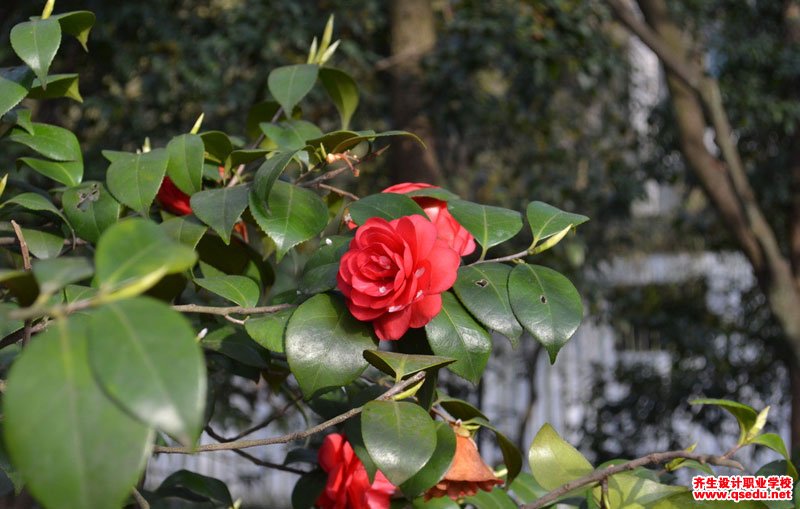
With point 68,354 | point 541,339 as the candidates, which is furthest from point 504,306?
point 68,354

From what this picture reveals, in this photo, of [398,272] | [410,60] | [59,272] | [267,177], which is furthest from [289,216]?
[410,60]

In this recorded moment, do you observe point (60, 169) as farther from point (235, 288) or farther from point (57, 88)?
point (235, 288)

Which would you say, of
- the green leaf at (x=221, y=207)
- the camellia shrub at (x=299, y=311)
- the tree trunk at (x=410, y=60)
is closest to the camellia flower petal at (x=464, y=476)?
the camellia shrub at (x=299, y=311)

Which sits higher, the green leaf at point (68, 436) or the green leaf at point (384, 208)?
the green leaf at point (68, 436)

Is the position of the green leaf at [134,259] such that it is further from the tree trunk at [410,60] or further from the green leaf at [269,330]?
the tree trunk at [410,60]

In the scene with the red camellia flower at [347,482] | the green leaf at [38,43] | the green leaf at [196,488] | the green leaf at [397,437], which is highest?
the green leaf at [38,43]

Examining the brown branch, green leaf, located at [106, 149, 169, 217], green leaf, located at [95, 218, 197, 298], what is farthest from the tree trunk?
green leaf, located at [95, 218, 197, 298]

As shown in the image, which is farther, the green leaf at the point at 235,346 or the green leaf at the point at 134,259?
the green leaf at the point at 235,346

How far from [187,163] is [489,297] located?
0.31m

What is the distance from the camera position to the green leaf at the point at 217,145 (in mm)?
883

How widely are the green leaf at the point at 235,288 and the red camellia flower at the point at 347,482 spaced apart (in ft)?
0.53

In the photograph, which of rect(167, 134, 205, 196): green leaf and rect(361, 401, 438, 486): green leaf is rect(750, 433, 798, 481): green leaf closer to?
rect(361, 401, 438, 486): green leaf

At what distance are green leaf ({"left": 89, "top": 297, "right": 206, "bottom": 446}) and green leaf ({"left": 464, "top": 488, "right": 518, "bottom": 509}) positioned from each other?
489 mm

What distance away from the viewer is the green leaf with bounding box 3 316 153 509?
38 cm
